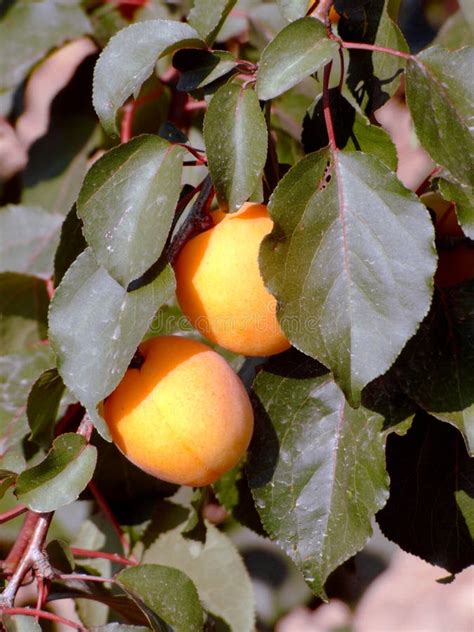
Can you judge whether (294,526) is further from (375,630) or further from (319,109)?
(375,630)

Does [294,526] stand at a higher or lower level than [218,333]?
lower

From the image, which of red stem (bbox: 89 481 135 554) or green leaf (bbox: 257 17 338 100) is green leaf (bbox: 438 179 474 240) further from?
red stem (bbox: 89 481 135 554)

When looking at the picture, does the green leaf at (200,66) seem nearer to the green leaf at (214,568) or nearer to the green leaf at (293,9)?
the green leaf at (293,9)

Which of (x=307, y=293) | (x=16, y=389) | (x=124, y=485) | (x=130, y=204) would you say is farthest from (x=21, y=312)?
(x=307, y=293)

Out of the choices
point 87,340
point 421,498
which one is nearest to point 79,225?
point 87,340

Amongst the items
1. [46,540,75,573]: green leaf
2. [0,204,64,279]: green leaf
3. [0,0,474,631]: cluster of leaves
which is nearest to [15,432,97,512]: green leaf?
[0,0,474,631]: cluster of leaves

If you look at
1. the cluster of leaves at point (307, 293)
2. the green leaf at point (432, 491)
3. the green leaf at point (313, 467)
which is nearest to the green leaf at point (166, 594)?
the cluster of leaves at point (307, 293)
